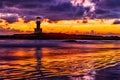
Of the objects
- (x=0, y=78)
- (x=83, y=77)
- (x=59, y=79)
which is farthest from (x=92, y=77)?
(x=0, y=78)

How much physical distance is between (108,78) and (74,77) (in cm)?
255

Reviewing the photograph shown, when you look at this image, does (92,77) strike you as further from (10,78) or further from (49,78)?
(10,78)

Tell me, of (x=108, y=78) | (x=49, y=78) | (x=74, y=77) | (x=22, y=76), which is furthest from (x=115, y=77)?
(x=22, y=76)

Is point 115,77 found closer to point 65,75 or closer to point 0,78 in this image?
point 65,75

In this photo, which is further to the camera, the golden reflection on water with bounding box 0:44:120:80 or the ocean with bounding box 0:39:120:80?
the golden reflection on water with bounding box 0:44:120:80

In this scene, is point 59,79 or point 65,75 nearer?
point 59,79

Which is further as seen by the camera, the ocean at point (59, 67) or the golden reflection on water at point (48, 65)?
the golden reflection on water at point (48, 65)

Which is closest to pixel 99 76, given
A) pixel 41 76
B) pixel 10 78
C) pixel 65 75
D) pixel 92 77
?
pixel 92 77

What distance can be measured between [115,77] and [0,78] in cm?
867

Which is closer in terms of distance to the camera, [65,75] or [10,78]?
[10,78]

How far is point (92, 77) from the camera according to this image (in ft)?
87.4

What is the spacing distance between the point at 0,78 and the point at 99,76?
25.2 ft

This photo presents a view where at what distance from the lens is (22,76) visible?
86.1 ft

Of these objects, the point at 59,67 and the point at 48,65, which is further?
the point at 48,65
